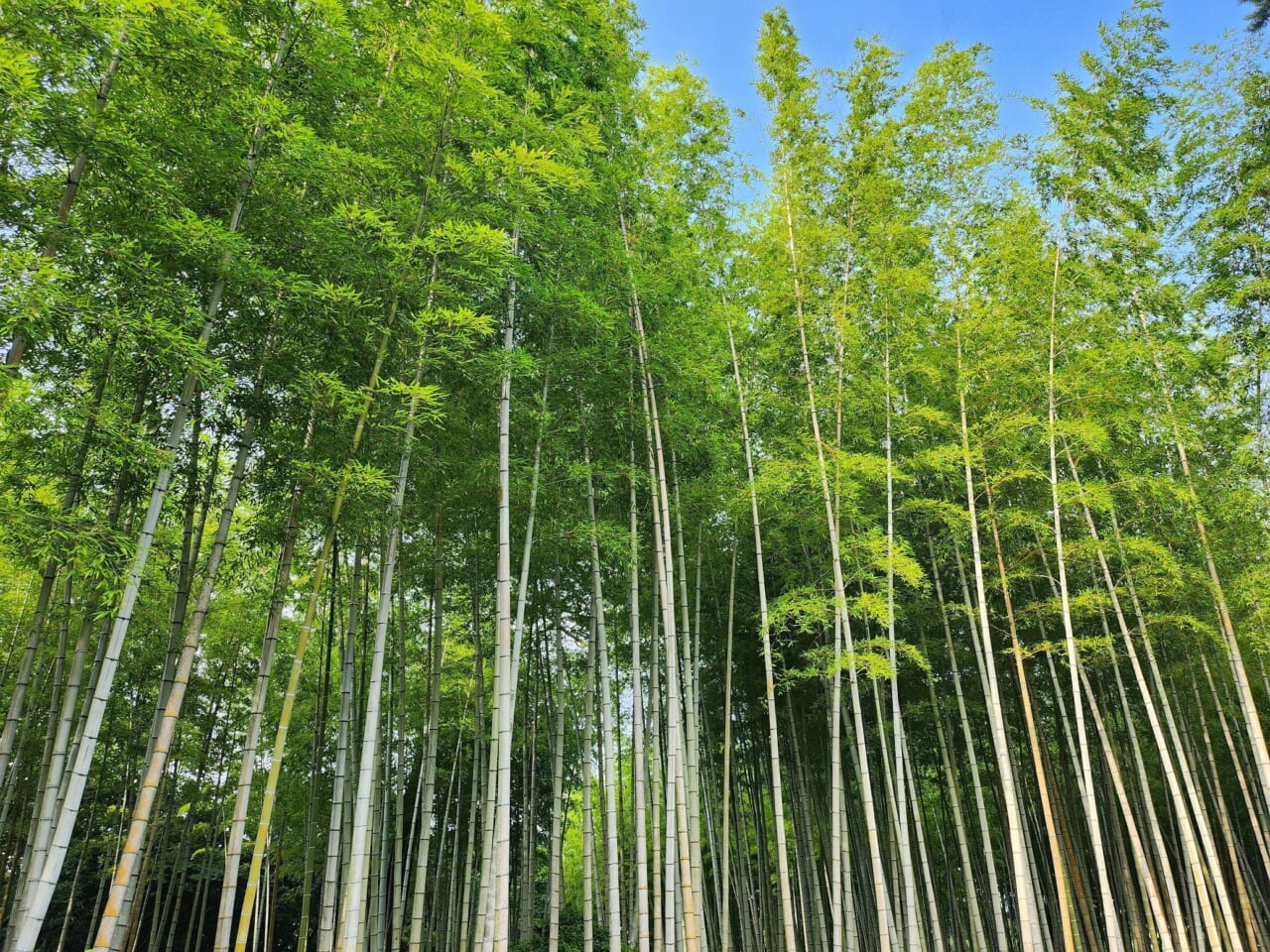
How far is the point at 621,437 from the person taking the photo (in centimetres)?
560

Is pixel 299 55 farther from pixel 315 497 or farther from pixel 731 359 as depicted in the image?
pixel 731 359

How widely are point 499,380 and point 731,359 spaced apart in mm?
2383

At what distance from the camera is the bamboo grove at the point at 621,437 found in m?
3.34

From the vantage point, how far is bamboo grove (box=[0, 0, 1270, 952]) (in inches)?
131

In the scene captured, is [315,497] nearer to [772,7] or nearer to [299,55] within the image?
[299,55]

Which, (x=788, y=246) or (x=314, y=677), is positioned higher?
(x=788, y=246)

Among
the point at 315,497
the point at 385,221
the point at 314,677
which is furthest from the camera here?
the point at 314,677

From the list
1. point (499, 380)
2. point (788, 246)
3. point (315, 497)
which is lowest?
point (315, 497)

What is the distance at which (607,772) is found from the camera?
476 centimetres

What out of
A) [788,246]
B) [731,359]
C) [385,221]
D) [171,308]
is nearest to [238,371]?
[171,308]

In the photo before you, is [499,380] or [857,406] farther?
[857,406]

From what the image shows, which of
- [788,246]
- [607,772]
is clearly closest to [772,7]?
[788,246]

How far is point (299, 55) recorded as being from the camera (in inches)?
143

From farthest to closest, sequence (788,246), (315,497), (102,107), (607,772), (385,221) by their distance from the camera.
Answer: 1. (788,246)
2. (607,772)
3. (315,497)
4. (385,221)
5. (102,107)
